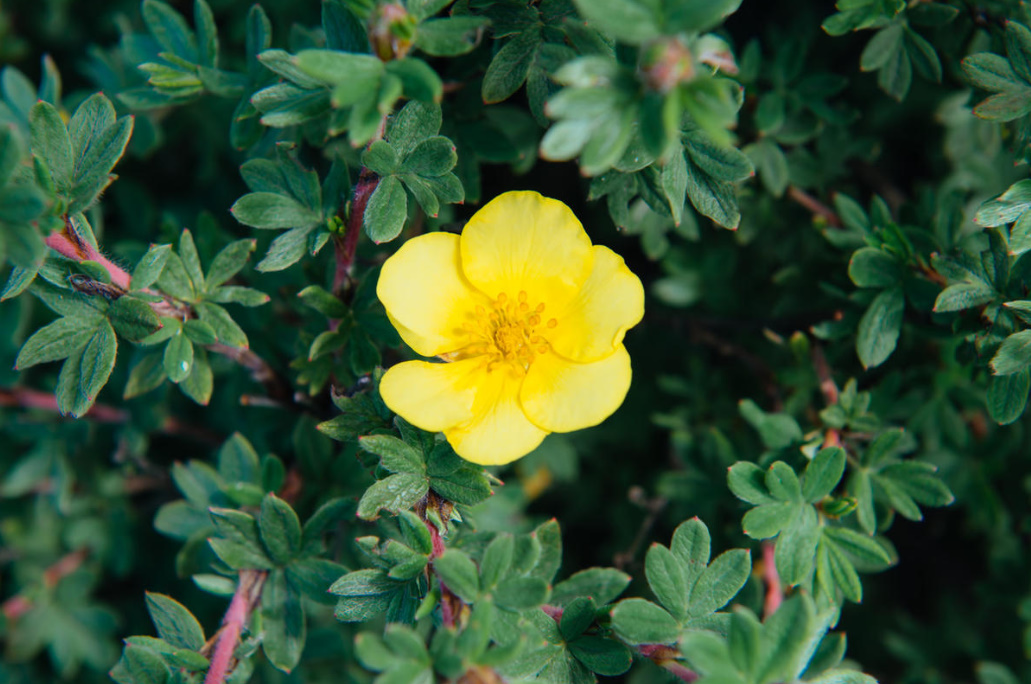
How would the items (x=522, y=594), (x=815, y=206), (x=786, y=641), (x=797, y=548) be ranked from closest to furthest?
1. (x=786, y=641)
2. (x=522, y=594)
3. (x=797, y=548)
4. (x=815, y=206)

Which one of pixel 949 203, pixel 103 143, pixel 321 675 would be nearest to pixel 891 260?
pixel 949 203

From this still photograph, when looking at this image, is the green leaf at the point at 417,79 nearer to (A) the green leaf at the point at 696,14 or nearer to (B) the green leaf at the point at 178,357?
(A) the green leaf at the point at 696,14

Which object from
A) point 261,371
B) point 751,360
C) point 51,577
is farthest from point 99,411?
point 751,360

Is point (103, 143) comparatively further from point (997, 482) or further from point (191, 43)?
point (997, 482)

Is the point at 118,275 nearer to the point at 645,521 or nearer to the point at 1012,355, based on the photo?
the point at 645,521

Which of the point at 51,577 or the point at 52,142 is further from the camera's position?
the point at 51,577

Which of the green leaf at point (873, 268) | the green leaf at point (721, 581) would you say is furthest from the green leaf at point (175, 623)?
the green leaf at point (873, 268)
